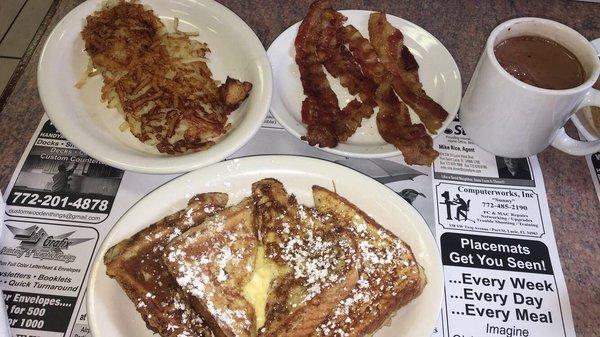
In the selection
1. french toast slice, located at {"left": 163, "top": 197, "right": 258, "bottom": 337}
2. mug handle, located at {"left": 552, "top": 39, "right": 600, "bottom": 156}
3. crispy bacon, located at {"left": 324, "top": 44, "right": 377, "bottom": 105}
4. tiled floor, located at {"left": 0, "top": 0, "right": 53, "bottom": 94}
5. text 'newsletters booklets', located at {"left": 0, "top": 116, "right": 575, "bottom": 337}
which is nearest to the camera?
french toast slice, located at {"left": 163, "top": 197, "right": 258, "bottom": 337}

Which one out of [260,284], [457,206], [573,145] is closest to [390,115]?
[457,206]

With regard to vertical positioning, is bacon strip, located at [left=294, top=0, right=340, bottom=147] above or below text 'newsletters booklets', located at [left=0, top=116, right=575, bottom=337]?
above

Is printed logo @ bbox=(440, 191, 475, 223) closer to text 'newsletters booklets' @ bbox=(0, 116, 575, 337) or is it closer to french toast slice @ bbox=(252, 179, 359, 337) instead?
text 'newsletters booklets' @ bbox=(0, 116, 575, 337)

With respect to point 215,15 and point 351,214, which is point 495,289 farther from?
point 215,15

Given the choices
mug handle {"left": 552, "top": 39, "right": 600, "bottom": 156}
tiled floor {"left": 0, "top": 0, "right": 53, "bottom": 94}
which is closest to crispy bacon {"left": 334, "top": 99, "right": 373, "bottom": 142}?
mug handle {"left": 552, "top": 39, "right": 600, "bottom": 156}

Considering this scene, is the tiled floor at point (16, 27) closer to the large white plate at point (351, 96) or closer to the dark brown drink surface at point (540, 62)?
the large white plate at point (351, 96)
